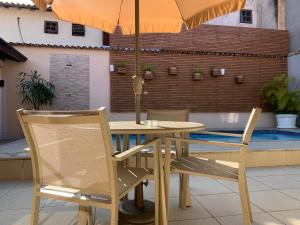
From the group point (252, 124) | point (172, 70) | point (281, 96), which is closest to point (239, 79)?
point (281, 96)

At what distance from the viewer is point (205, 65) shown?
9562 mm

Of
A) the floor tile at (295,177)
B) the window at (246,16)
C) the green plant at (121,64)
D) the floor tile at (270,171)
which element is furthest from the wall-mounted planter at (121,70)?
the window at (246,16)

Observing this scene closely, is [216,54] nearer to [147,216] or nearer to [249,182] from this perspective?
[249,182]

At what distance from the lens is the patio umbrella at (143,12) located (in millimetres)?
2842

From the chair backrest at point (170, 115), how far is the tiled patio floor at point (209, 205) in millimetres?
856

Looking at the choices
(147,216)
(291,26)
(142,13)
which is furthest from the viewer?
(291,26)

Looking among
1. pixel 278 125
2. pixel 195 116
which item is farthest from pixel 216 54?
pixel 278 125

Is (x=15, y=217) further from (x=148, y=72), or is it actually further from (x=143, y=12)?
(x=148, y=72)

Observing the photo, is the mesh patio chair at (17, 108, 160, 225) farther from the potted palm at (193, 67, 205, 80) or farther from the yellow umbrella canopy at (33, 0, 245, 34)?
the potted palm at (193, 67, 205, 80)

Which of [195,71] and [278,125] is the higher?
[195,71]

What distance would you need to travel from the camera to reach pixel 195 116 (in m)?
9.42

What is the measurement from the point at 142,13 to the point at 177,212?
2257mm

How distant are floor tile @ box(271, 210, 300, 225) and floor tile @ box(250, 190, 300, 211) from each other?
97mm

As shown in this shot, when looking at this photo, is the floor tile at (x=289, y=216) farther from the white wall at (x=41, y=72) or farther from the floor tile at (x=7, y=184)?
the white wall at (x=41, y=72)
